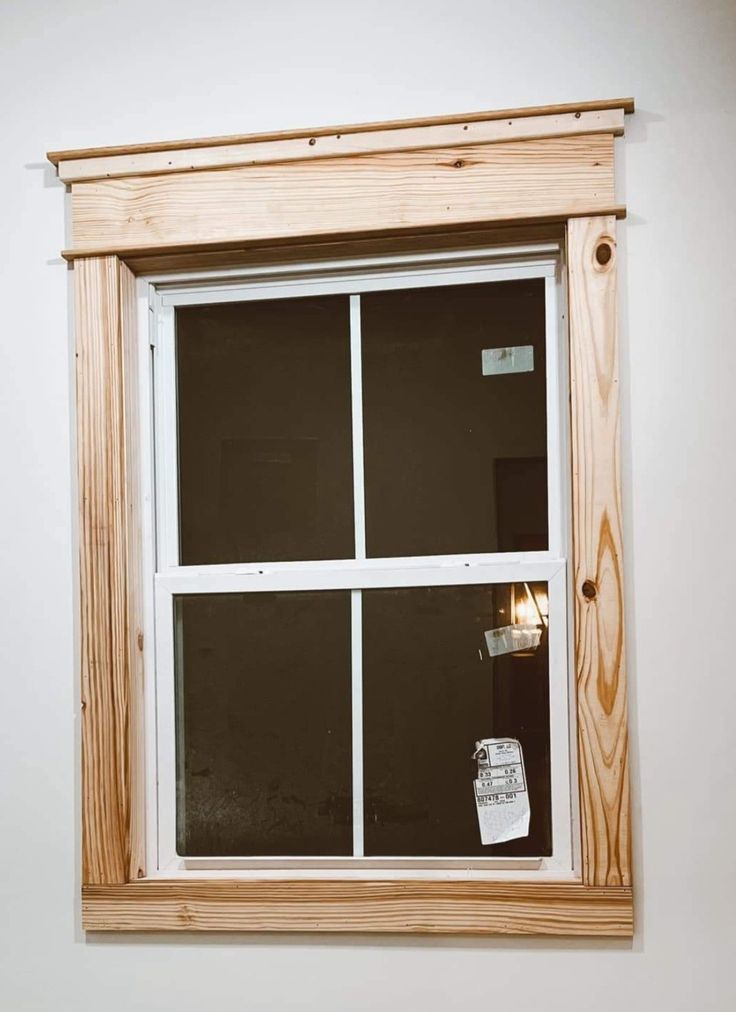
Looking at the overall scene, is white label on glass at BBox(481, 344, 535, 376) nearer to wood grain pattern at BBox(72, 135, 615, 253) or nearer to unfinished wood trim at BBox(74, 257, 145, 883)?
wood grain pattern at BBox(72, 135, 615, 253)

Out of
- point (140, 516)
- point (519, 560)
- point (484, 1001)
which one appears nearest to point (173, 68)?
point (140, 516)

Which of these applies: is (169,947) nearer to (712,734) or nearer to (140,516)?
(140,516)

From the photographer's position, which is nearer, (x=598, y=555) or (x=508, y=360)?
(x=598, y=555)

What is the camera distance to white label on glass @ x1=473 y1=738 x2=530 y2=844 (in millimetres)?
1808

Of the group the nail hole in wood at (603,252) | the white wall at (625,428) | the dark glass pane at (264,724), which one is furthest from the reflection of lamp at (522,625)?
the nail hole in wood at (603,252)

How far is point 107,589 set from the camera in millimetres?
1842

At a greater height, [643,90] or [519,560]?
[643,90]

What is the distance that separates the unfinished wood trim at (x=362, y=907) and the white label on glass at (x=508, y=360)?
0.94 meters

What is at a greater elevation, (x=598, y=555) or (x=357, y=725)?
(x=598, y=555)

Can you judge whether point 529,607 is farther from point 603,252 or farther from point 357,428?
point 603,252

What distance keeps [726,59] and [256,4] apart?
885 millimetres

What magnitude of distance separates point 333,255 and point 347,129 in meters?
0.23

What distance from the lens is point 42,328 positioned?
190cm

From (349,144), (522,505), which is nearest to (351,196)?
(349,144)
